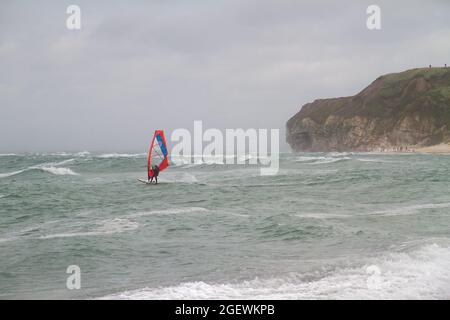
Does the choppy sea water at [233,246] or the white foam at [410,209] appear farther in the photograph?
the white foam at [410,209]

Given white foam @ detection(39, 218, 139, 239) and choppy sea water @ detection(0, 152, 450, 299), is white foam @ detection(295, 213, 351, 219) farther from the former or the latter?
white foam @ detection(39, 218, 139, 239)

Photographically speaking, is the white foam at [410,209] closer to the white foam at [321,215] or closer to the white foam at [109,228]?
the white foam at [321,215]

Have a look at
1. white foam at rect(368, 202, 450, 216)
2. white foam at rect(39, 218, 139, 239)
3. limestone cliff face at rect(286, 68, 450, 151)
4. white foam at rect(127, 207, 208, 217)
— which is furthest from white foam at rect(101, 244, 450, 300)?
limestone cliff face at rect(286, 68, 450, 151)

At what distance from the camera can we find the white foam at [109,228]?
13.7 meters

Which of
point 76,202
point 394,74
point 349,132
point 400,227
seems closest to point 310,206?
point 400,227

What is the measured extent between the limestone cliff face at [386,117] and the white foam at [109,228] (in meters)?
89.9

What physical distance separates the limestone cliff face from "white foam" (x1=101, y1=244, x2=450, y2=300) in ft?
307

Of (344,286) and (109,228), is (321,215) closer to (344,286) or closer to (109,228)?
(109,228)

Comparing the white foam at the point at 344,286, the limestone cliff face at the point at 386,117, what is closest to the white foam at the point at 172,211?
the white foam at the point at 344,286

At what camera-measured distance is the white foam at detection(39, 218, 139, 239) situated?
13.7 metres

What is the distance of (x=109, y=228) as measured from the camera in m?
14.7

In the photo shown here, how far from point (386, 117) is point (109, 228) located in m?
102

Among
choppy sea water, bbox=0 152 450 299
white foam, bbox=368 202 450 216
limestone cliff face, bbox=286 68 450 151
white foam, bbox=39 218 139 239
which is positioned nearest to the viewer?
choppy sea water, bbox=0 152 450 299
